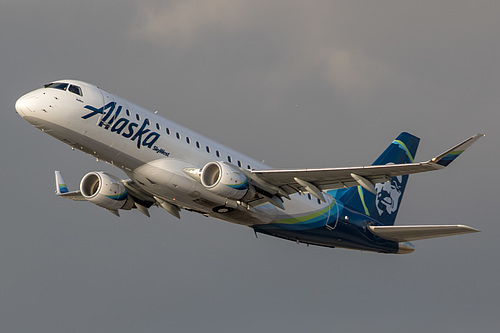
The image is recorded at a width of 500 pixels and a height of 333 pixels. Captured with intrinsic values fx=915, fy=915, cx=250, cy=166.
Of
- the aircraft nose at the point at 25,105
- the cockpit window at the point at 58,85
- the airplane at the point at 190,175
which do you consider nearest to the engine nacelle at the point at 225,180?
the airplane at the point at 190,175

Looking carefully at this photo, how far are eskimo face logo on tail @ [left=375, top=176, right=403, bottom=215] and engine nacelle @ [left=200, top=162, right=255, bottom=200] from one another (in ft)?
50.2

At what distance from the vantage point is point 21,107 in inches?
→ 1922

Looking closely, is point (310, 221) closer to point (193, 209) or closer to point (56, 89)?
point (193, 209)

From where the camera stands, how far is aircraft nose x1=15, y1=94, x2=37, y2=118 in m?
48.5

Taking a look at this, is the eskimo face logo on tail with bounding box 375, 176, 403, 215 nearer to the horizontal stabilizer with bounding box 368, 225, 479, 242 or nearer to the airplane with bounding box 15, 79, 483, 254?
the horizontal stabilizer with bounding box 368, 225, 479, 242

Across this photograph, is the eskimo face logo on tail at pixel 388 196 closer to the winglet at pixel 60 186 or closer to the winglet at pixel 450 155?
the winglet at pixel 450 155

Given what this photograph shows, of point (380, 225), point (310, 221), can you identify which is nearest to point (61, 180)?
point (310, 221)

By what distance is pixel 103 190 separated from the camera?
178 feet

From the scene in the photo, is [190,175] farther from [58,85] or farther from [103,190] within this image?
[58,85]

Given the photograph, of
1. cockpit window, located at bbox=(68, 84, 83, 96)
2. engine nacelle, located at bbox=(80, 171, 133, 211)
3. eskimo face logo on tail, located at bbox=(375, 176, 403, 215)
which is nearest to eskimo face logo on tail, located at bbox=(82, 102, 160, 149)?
cockpit window, located at bbox=(68, 84, 83, 96)

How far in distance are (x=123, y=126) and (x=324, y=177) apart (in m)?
11.3

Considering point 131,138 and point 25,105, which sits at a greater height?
point 25,105

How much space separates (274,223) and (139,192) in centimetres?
846

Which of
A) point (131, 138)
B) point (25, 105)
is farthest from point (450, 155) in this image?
point (25, 105)
